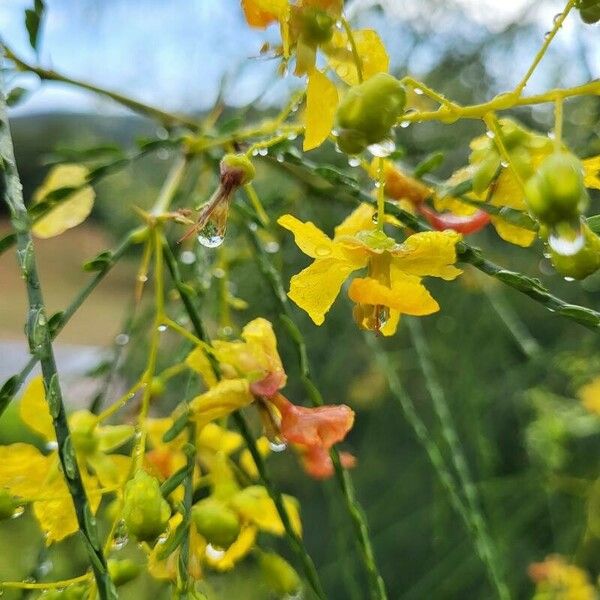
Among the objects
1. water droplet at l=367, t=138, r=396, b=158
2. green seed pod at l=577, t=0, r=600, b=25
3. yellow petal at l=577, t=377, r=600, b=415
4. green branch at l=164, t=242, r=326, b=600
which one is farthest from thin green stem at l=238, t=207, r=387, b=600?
yellow petal at l=577, t=377, r=600, b=415

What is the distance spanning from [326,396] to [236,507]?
1.21 meters

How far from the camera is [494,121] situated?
17.0 inches

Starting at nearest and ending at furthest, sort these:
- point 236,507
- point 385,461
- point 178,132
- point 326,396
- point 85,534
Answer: point 85,534
point 236,507
point 178,132
point 326,396
point 385,461

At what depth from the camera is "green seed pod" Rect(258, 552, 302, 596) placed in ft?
2.04

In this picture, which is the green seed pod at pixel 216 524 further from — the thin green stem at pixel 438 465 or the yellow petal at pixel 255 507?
the thin green stem at pixel 438 465

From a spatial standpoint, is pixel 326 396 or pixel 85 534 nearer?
pixel 85 534

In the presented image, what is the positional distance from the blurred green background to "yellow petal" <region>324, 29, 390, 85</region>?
26 cm

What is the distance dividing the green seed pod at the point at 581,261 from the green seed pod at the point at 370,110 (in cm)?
10

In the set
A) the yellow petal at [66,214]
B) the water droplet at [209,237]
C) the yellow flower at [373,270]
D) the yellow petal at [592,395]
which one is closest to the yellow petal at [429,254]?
the yellow flower at [373,270]

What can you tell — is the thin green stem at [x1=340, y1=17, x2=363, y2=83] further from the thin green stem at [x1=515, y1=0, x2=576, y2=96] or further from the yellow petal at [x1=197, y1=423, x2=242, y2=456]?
the yellow petal at [x1=197, y1=423, x2=242, y2=456]

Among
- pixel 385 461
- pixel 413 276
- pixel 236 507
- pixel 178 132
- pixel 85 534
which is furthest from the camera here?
pixel 385 461

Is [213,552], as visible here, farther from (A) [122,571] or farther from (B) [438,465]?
(B) [438,465]

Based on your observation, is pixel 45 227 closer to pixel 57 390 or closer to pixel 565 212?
pixel 57 390

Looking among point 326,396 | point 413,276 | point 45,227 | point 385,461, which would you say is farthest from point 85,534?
point 385,461
